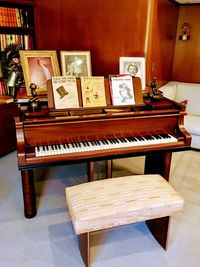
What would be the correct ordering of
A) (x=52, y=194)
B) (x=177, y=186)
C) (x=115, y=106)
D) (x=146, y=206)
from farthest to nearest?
(x=177, y=186) < (x=52, y=194) < (x=115, y=106) < (x=146, y=206)

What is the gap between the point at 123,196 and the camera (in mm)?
1632

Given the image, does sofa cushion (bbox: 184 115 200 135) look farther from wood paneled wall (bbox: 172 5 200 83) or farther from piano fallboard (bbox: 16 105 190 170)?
piano fallboard (bbox: 16 105 190 170)

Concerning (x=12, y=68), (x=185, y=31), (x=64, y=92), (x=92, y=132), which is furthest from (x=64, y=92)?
(x=185, y=31)

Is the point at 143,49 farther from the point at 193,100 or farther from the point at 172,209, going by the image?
the point at 172,209

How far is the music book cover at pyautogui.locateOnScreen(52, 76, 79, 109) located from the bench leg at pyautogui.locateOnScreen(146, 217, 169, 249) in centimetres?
108

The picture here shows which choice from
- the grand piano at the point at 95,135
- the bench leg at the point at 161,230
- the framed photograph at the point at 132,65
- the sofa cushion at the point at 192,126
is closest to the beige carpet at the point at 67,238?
the bench leg at the point at 161,230

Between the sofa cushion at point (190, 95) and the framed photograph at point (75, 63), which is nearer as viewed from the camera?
the framed photograph at point (75, 63)

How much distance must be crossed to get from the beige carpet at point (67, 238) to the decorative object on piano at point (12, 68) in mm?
1064

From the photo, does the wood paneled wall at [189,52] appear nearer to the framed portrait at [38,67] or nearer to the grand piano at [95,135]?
the grand piano at [95,135]

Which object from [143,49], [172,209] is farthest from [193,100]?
[172,209]

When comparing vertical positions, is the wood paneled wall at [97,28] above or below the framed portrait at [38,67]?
above

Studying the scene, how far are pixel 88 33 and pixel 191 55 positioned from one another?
1.79 metres

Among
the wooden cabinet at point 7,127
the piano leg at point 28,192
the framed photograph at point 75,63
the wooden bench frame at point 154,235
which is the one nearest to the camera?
the wooden bench frame at point 154,235

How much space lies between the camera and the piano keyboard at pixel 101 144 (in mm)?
1841
